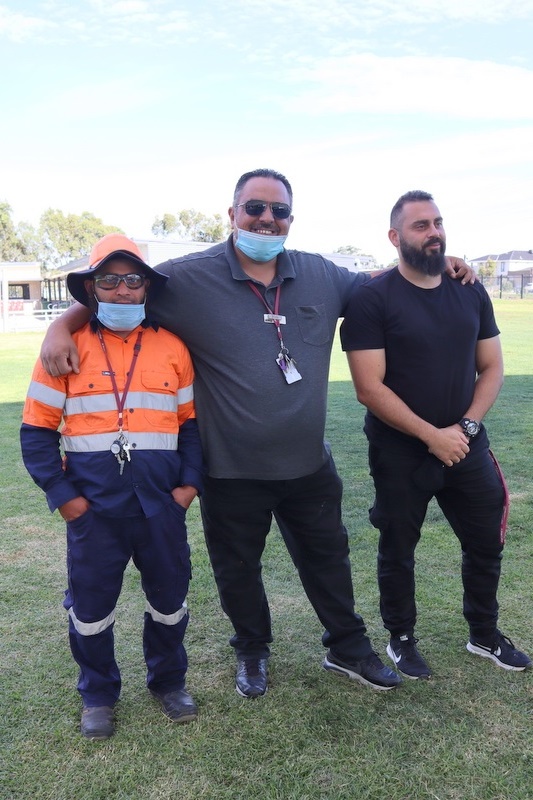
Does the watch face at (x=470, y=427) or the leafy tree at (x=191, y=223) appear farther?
the leafy tree at (x=191, y=223)

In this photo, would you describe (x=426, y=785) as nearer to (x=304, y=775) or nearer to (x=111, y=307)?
(x=304, y=775)

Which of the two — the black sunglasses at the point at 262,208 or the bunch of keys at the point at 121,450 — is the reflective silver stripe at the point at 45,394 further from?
the black sunglasses at the point at 262,208

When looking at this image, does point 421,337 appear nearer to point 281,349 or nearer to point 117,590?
point 281,349

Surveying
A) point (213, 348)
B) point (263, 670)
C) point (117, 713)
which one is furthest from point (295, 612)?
point (213, 348)

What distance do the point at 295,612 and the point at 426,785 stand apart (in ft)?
4.86

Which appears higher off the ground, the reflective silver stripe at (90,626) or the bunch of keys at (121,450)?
the bunch of keys at (121,450)

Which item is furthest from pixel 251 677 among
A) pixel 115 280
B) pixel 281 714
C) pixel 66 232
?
pixel 66 232

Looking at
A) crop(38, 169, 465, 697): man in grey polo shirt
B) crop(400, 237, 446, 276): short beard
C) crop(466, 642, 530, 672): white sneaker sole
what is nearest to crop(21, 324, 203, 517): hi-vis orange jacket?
crop(38, 169, 465, 697): man in grey polo shirt

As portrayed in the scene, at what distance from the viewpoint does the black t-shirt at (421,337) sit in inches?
121

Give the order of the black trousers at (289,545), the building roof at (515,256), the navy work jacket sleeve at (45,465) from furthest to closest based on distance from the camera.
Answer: the building roof at (515,256) → the black trousers at (289,545) → the navy work jacket sleeve at (45,465)

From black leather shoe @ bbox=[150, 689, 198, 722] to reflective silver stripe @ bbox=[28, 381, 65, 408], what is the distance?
1323 millimetres

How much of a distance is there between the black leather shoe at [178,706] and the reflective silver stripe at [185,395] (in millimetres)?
1236

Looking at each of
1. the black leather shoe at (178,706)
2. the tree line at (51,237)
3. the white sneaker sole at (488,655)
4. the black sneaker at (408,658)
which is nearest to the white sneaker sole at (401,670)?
the black sneaker at (408,658)

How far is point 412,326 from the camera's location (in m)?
3.05
